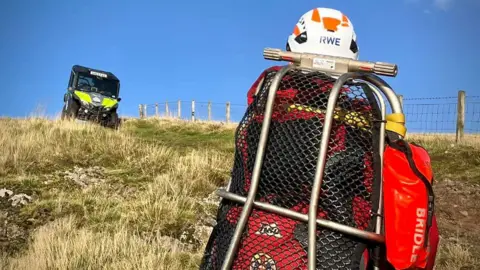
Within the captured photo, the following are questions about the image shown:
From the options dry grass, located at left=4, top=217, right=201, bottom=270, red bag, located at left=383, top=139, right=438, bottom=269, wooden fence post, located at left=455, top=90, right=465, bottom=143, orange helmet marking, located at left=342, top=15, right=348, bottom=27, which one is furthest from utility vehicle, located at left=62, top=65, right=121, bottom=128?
red bag, located at left=383, top=139, right=438, bottom=269

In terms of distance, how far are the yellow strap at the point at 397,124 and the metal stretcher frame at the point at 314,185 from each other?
0.9 inches

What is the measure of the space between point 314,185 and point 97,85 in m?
18.1

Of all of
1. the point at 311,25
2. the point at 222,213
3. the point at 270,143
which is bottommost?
the point at 222,213

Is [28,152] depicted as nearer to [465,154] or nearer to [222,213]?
[222,213]

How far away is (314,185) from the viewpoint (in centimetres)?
192

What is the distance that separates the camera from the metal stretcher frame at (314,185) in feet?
6.27

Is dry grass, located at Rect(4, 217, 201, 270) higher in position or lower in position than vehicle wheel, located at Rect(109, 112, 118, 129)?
lower

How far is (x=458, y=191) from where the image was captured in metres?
7.89

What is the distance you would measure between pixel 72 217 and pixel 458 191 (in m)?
5.53

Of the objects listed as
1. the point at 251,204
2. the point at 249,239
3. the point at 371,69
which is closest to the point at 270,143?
the point at 251,204

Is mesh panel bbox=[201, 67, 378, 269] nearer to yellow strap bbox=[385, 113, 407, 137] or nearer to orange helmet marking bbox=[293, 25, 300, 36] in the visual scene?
yellow strap bbox=[385, 113, 407, 137]

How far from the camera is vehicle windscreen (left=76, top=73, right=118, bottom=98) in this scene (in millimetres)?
18750

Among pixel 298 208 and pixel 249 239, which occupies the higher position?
pixel 298 208

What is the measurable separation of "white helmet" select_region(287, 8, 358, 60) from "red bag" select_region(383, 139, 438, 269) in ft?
1.96
